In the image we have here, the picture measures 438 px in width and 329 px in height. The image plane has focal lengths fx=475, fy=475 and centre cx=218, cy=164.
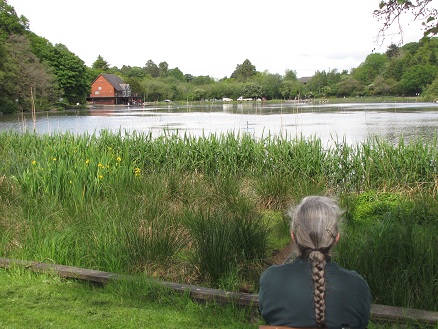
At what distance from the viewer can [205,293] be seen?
12.8ft

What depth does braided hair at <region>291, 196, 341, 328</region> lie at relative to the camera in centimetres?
181

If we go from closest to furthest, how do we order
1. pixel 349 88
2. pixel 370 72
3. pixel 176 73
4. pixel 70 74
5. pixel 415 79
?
pixel 415 79, pixel 70 74, pixel 349 88, pixel 370 72, pixel 176 73

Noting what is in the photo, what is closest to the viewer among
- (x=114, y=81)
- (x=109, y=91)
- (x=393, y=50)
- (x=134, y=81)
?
(x=393, y=50)

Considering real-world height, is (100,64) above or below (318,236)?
above

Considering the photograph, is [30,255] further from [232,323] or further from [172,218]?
[232,323]

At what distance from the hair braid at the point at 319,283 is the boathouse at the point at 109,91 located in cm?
11097

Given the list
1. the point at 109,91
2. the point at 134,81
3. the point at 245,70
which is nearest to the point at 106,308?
the point at 109,91

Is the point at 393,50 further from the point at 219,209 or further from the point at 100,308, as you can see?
the point at 100,308

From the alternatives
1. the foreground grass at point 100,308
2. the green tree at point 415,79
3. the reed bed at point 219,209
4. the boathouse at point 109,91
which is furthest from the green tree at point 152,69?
the foreground grass at point 100,308

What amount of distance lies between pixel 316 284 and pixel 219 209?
3.90 metres

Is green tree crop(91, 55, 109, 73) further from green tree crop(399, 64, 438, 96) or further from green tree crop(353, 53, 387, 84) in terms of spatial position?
green tree crop(399, 64, 438, 96)

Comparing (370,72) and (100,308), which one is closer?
(100,308)

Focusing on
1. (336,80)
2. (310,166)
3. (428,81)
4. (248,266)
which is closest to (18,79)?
(310,166)

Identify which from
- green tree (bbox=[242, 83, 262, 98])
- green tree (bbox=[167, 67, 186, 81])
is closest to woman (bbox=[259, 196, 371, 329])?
green tree (bbox=[242, 83, 262, 98])
